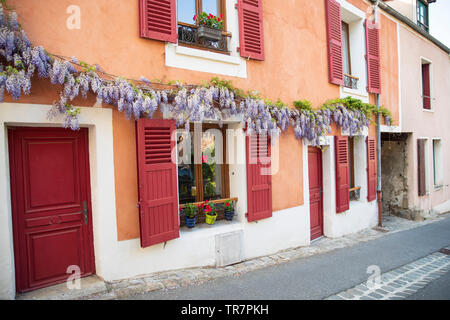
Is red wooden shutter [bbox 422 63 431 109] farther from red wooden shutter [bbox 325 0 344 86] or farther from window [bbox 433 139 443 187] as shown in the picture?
red wooden shutter [bbox 325 0 344 86]

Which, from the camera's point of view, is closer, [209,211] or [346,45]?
[209,211]

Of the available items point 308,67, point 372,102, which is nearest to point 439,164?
point 372,102

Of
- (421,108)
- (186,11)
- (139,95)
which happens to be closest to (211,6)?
(186,11)

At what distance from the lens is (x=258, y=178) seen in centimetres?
507

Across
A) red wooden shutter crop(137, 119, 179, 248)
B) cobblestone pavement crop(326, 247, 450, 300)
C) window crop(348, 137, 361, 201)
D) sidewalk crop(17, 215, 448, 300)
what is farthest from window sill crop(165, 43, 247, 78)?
window crop(348, 137, 361, 201)

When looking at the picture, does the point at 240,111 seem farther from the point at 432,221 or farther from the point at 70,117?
the point at 432,221

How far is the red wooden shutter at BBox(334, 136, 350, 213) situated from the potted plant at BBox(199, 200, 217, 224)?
328cm

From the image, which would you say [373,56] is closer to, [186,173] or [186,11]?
[186,11]

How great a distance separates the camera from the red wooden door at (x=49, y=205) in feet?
11.1

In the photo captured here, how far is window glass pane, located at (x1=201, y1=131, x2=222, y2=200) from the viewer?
4.94m

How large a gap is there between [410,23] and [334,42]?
427 cm

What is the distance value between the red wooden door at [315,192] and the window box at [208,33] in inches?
124

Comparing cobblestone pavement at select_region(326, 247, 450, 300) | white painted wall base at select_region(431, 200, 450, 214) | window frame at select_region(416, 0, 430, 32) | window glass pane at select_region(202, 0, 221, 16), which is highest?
window frame at select_region(416, 0, 430, 32)

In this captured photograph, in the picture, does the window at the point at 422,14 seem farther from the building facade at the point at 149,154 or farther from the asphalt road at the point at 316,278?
the asphalt road at the point at 316,278
